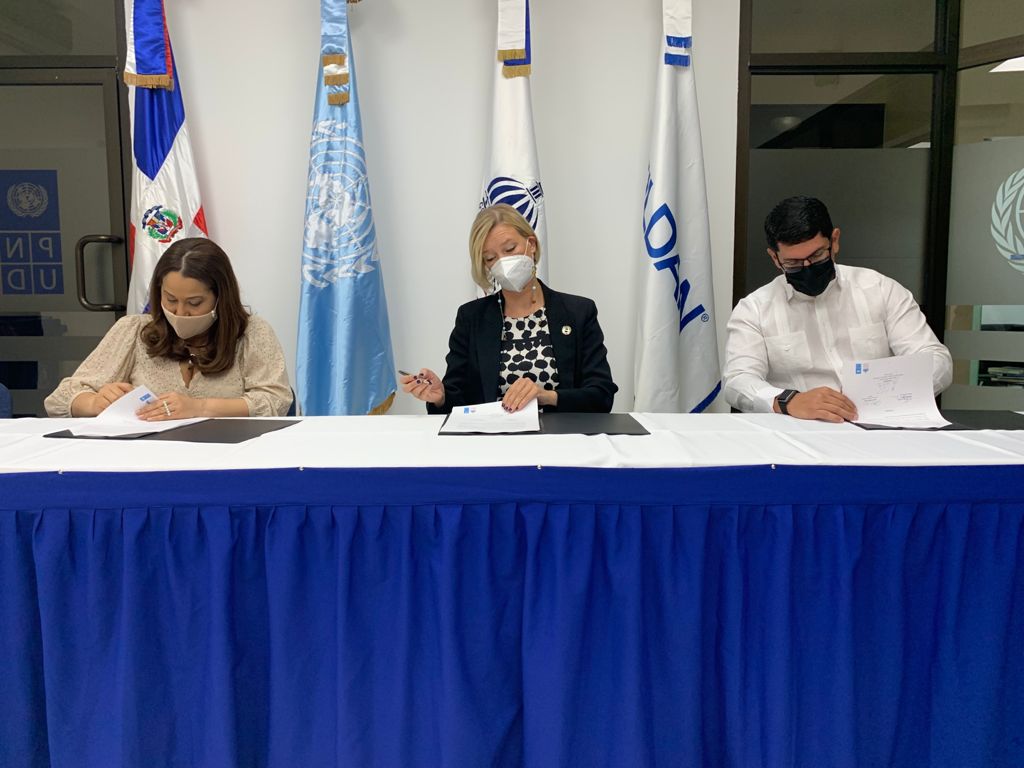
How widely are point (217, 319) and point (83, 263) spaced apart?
1.72 metres

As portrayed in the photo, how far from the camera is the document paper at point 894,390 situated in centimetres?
148

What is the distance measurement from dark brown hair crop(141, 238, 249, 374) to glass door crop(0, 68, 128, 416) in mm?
1520

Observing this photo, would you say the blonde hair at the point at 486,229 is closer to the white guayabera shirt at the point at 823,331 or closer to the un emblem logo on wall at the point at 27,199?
the white guayabera shirt at the point at 823,331

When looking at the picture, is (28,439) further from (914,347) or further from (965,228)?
(965,228)

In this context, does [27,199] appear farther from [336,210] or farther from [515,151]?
[515,151]

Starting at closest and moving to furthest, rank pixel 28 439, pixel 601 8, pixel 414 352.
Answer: pixel 28 439 < pixel 601 8 < pixel 414 352

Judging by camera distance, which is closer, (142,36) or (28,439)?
(28,439)

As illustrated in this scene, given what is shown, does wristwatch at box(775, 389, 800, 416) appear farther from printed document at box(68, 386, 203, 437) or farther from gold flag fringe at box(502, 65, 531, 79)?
Answer: gold flag fringe at box(502, 65, 531, 79)

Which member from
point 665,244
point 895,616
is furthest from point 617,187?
point 895,616

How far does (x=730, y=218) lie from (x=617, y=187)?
22.5 inches

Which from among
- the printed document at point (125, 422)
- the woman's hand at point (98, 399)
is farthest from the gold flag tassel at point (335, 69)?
the printed document at point (125, 422)

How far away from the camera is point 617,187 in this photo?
303cm

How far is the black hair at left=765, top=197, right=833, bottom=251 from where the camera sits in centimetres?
175

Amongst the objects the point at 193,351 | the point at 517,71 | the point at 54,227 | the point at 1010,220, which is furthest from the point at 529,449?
the point at 54,227
